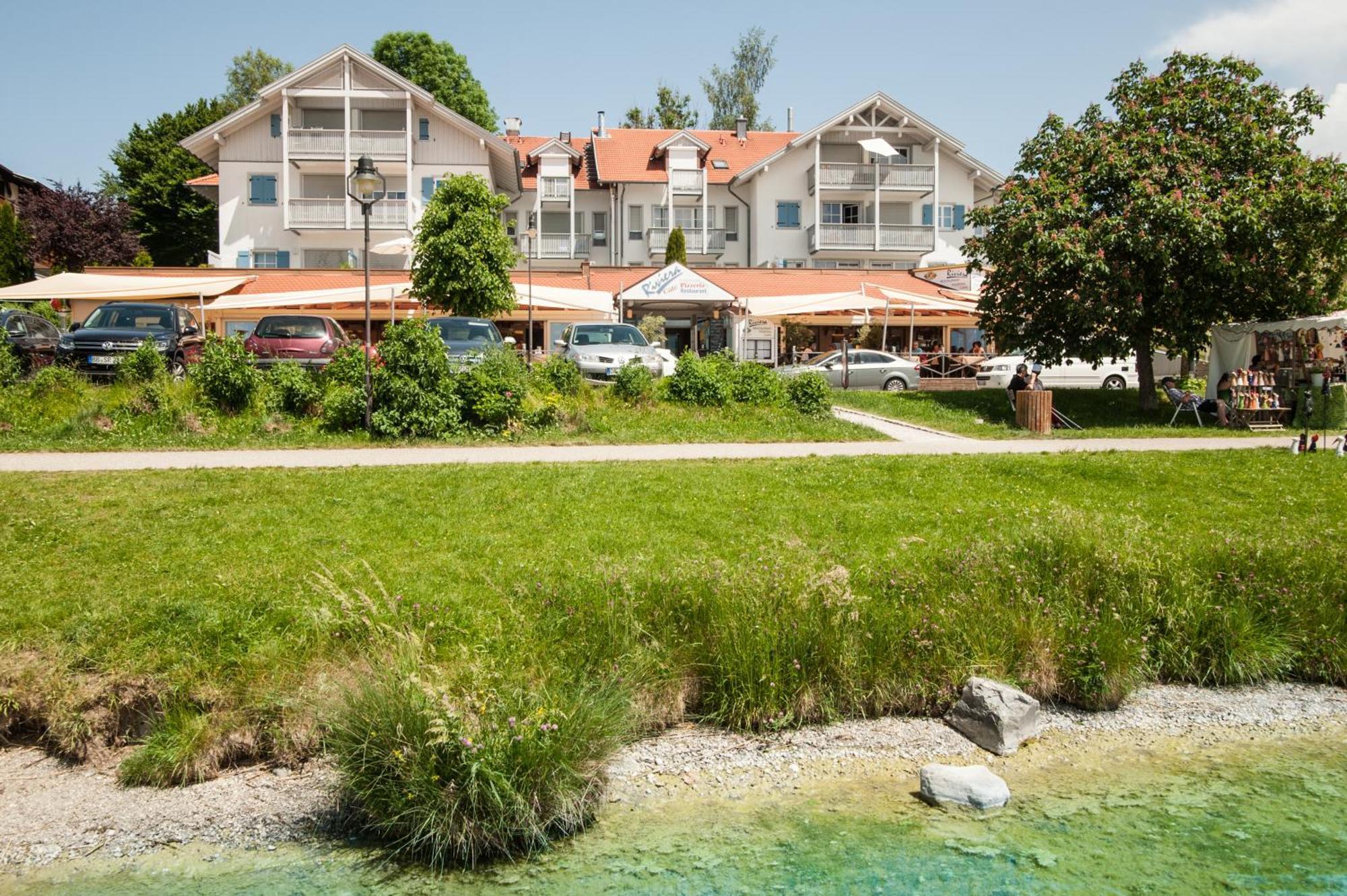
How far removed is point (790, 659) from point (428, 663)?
2.58 metres

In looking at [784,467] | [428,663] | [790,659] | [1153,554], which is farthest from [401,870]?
[784,467]

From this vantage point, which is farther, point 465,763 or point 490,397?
point 490,397

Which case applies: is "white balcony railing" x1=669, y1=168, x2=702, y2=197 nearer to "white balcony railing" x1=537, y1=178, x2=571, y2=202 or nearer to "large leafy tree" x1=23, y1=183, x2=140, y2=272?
"white balcony railing" x1=537, y1=178, x2=571, y2=202

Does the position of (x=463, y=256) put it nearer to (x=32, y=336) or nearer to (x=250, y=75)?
(x=32, y=336)

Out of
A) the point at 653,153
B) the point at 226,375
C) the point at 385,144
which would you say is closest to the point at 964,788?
the point at 226,375

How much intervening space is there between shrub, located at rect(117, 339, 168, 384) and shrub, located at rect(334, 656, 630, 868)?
12.2 meters

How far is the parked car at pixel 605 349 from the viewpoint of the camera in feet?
73.2

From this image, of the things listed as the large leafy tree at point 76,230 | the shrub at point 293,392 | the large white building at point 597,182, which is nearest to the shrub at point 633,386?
the shrub at point 293,392

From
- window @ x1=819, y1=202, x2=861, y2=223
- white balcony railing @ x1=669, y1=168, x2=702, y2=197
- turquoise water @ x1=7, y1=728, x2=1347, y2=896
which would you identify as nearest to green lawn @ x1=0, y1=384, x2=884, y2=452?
turquoise water @ x1=7, y1=728, x2=1347, y2=896

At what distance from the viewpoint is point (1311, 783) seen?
7.01 m

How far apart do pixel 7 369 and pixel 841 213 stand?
4063 centimetres

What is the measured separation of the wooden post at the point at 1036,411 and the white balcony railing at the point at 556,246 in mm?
35610

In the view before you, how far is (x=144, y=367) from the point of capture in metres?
16.9

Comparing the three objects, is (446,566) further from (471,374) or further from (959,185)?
(959,185)
